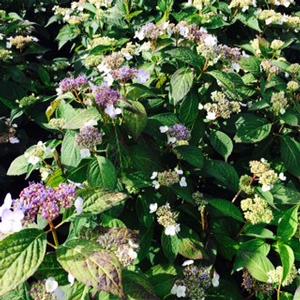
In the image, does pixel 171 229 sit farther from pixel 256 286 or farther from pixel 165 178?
pixel 256 286

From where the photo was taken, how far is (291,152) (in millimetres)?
1830

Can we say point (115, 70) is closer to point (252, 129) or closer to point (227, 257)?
point (252, 129)

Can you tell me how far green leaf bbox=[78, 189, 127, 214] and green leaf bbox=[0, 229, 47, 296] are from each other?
147 millimetres

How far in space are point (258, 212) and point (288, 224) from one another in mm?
131

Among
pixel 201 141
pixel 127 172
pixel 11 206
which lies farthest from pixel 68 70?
pixel 11 206

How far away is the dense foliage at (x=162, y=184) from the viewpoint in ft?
3.65

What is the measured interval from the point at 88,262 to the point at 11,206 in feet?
0.88

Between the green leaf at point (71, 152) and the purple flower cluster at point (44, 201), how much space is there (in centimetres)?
36

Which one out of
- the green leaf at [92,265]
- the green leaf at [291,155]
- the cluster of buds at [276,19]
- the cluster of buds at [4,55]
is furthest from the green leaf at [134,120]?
the cluster of buds at [276,19]

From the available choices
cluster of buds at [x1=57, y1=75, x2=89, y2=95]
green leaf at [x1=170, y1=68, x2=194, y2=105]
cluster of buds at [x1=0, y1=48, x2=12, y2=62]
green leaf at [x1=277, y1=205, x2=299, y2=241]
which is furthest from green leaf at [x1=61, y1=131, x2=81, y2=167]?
cluster of buds at [x1=0, y1=48, x2=12, y2=62]

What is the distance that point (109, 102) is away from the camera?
140 cm

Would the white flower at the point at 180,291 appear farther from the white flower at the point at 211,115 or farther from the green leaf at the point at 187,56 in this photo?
the green leaf at the point at 187,56

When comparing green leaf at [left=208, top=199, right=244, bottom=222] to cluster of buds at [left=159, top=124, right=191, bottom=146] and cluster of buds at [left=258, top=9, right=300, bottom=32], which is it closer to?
cluster of buds at [left=159, top=124, right=191, bottom=146]

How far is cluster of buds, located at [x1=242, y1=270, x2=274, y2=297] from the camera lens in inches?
59.3
